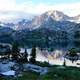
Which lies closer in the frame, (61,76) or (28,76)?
(61,76)

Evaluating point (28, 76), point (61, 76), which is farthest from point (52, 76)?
point (28, 76)

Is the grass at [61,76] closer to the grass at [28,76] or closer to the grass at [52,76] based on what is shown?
the grass at [52,76]

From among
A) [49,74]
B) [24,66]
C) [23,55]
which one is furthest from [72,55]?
[49,74]

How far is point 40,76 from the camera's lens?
79125 millimetres

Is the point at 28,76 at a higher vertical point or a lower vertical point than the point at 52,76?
higher

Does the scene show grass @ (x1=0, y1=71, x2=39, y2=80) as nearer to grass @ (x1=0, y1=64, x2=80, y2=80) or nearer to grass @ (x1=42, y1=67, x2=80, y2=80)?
grass @ (x1=0, y1=64, x2=80, y2=80)

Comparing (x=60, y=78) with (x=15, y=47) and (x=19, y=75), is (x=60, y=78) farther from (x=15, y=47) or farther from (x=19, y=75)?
(x=15, y=47)

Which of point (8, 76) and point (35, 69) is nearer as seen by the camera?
point (8, 76)

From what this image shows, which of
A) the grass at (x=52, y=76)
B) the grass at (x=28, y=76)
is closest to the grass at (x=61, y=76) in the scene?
the grass at (x=52, y=76)

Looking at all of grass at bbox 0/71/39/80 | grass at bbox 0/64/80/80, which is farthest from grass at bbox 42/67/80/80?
grass at bbox 0/71/39/80

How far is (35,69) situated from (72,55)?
10450 centimetres

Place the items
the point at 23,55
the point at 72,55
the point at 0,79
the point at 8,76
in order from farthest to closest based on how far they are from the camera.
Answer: the point at 72,55 < the point at 23,55 < the point at 8,76 < the point at 0,79

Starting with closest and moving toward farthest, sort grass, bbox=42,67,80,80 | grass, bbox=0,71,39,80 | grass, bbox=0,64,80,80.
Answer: grass, bbox=0,71,39,80
grass, bbox=0,64,80,80
grass, bbox=42,67,80,80

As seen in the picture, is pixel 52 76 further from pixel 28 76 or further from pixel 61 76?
pixel 28 76
